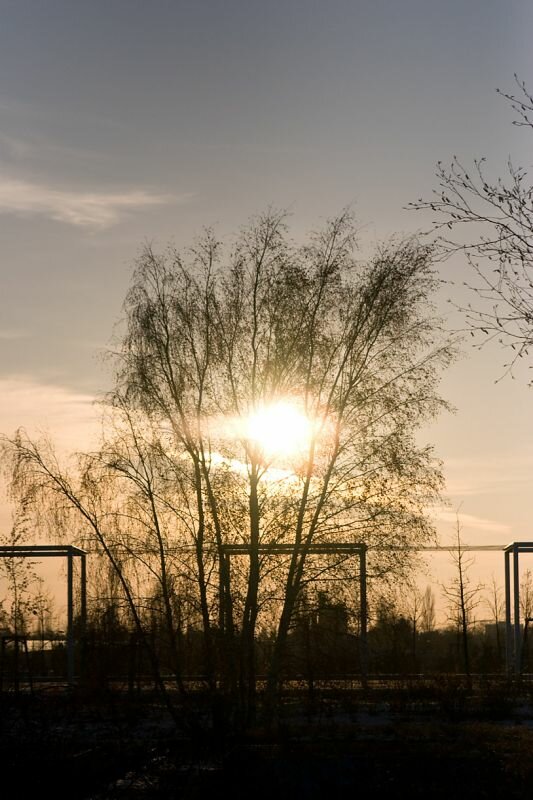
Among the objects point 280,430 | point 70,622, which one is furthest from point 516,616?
point 280,430

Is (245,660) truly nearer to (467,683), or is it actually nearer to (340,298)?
(340,298)

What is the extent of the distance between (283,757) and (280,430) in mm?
7188

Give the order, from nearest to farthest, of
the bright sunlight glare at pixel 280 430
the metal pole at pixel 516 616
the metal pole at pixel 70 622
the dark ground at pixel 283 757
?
the dark ground at pixel 283 757 → the bright sunlight glare at pixel 280 430 → the metal pole at pixel 516 616 → the metal pole at pixel 70 622

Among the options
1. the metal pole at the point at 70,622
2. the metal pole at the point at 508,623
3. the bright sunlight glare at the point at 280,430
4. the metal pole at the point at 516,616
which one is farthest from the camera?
the metal pole at the point at 508,623

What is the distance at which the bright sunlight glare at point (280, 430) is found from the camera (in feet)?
73.7

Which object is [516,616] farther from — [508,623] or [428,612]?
[428,612]

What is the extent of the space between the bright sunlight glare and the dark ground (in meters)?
5.37

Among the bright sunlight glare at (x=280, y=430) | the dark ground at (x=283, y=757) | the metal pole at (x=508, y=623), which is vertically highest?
the bright sunlight glare at (x=280, y=430)

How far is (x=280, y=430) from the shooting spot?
74.8ft

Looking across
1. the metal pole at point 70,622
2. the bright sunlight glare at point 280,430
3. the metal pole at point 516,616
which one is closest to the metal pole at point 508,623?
the metal pole at point 516,616

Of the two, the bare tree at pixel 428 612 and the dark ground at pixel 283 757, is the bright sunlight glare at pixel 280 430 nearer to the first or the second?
the dark ground at pixel 283 757

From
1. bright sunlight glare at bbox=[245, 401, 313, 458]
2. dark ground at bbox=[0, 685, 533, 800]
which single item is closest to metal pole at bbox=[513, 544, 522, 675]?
dark ground at bbox=[0, 685, 533, 800]

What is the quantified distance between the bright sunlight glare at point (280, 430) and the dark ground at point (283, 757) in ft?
17.6

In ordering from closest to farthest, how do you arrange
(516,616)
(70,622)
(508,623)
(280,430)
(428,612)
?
(280,430), (516,616), (70,622), (508,623), (428,612)
